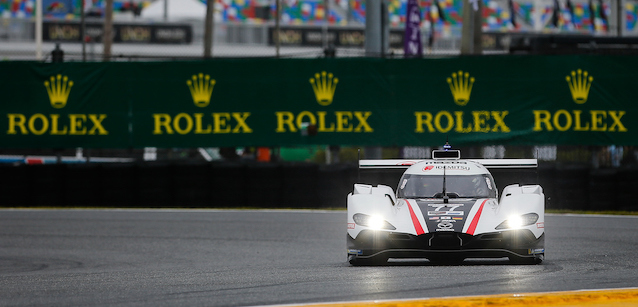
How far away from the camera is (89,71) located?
18203 millimetres

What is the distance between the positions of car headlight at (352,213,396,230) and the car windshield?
84cm

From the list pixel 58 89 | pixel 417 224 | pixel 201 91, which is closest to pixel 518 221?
pixel 417 224

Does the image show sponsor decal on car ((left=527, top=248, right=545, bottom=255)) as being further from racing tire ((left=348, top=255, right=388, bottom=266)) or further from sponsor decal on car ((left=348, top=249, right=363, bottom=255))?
sponsor decal on car ((left=348, top=249, right=363, bottom=255))

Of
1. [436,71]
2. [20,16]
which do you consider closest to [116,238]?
[436,71]

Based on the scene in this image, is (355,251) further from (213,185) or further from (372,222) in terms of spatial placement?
(213,185)

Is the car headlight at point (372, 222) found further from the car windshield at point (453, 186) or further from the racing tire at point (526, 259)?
the racing tire at point (526, 259)

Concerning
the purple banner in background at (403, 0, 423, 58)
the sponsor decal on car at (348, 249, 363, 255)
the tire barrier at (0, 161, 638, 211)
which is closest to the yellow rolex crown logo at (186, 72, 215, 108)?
the tire barrier at (0, 161, 638, 211)

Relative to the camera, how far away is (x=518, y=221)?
Result: 8711mm

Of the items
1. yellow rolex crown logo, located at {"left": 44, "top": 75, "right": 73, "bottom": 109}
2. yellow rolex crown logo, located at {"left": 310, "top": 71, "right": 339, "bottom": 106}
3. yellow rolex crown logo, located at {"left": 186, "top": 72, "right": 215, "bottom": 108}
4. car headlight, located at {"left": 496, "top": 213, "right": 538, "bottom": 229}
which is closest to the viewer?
car headlight, located at {"left": 496, "top": 213, "right": 538, "bottom": 229}

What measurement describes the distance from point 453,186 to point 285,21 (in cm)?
5202

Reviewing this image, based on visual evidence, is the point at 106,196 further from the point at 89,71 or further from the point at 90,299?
the point at 90,299

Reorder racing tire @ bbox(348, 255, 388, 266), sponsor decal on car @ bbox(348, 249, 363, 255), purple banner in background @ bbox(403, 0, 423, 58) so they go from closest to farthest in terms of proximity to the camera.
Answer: sponsor decal on car @ bbox(348, 249, 363, 255) → racing tire @ bbox(348, 255, 388, 266) → purple banner in background @ bbox(403, 0, 423, 58)

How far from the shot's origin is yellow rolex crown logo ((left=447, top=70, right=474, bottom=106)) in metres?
17.4

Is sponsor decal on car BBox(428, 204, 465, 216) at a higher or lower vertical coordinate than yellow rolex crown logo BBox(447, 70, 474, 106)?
lower
